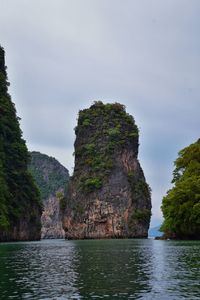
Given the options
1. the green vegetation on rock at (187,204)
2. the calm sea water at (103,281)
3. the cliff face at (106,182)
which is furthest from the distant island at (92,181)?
the calm sea water at (103,281)

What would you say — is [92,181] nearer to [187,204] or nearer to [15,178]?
[15,178]

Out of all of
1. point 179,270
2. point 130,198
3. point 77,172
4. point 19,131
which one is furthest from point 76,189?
point 179,270

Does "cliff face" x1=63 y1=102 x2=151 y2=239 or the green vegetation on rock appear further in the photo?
"cliff face" x1=63 y1=102 x2=151 y2=239

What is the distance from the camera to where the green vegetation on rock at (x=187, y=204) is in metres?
60.4

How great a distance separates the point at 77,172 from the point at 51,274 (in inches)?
3958

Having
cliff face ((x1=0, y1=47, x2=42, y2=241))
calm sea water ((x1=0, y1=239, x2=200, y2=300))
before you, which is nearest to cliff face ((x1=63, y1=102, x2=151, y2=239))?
cliff face ((x1=0, y1=47, x2=42, y2=241))

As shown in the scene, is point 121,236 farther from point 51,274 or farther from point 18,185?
point 51,274

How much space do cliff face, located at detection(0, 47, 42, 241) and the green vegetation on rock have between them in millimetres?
32970

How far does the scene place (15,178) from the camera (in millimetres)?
94375

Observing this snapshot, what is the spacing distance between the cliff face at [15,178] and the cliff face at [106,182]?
15.2 meters

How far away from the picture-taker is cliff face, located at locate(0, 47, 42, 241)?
88.4m

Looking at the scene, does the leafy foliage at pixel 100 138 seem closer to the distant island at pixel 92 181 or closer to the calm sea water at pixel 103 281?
the distant island at pixel 92 181

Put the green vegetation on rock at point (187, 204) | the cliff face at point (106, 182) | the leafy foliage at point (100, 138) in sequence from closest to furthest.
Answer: the green vegetation on rock at point (187, 204) → the cliff face at point (106, 182) → the leafy foliage at point (100, 138)

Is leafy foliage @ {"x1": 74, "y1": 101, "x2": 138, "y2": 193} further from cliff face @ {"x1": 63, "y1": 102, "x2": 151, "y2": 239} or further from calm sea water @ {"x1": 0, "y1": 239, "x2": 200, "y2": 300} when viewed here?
calm sea water @ {"x1": 0, "y1": 239, "x2": 200, "y2": 300}
